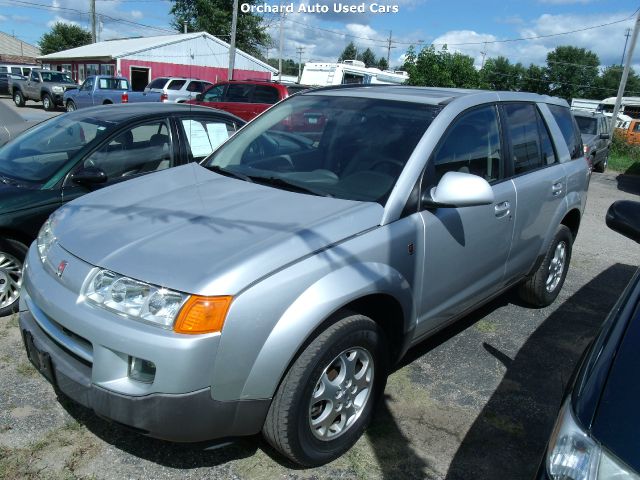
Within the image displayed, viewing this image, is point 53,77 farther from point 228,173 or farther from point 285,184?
point 285,184

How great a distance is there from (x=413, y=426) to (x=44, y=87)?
90.3ft

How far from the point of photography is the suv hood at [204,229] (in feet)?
7.14

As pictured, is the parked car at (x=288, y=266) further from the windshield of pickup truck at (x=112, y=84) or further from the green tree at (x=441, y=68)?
the windshield of pickup truck at (x=112, y=84)

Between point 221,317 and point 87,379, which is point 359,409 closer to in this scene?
point 221,317

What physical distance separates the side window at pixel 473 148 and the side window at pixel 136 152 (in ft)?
8.55

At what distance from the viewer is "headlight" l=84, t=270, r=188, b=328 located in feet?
6.93

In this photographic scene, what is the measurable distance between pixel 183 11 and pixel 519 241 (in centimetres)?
5936

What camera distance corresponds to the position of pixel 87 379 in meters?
2.26

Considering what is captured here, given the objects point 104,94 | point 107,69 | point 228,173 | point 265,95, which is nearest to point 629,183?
point 265,95

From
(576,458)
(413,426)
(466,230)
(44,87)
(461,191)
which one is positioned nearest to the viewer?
(576,458)

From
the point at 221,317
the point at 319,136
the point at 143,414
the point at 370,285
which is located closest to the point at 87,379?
the point at 143,414

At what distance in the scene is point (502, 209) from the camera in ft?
11.6

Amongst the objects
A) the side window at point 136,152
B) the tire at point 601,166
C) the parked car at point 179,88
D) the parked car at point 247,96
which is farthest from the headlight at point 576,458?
the parked car at point 179,88

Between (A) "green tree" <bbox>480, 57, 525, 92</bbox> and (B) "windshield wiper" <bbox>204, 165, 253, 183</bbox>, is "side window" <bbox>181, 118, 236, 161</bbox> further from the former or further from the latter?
(A) "green tree" <bbox>480, 57, 525, 92</bbox>
